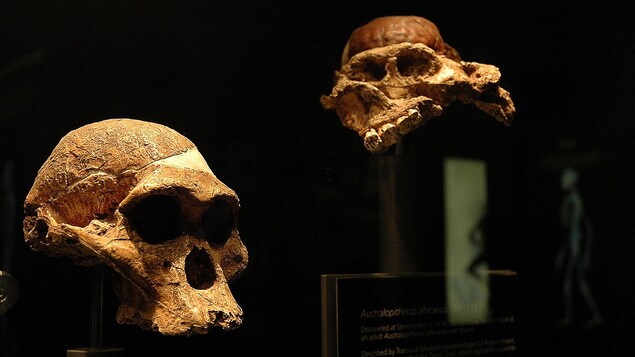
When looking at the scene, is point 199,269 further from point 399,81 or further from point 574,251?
point 574,251

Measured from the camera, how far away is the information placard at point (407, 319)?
2.49m

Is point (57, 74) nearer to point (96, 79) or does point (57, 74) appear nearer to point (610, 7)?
point (96, 79)

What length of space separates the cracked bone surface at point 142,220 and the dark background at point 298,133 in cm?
30

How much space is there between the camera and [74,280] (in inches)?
90.8

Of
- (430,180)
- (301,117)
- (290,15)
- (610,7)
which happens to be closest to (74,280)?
(301,117)

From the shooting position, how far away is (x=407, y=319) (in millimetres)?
2666

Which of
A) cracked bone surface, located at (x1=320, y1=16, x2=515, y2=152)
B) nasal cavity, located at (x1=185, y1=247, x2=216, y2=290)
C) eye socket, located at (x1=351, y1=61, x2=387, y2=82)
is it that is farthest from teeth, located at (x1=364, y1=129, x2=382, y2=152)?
nasal cavity, located at (x1=185, y1=247, x2=216, y2=290)

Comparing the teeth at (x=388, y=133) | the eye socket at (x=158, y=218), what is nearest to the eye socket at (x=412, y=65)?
the teeth at (x=388, y=133)

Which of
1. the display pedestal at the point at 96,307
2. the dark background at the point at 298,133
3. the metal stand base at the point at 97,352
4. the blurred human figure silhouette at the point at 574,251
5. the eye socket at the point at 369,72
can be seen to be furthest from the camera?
the blurred human figure silhouette at the point at 574,251

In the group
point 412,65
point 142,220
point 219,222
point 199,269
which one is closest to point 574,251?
point 412,65

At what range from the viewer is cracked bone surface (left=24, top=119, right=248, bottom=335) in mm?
1898

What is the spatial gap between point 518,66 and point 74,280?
1.75 metres

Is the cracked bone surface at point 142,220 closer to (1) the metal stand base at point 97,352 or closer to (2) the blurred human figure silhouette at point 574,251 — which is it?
(1) the metal stand base at point 97,352

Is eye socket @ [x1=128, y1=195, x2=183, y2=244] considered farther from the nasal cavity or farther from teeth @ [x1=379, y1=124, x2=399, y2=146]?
teeth @ [x1=379, y1=124, x2=399, y2=146]
